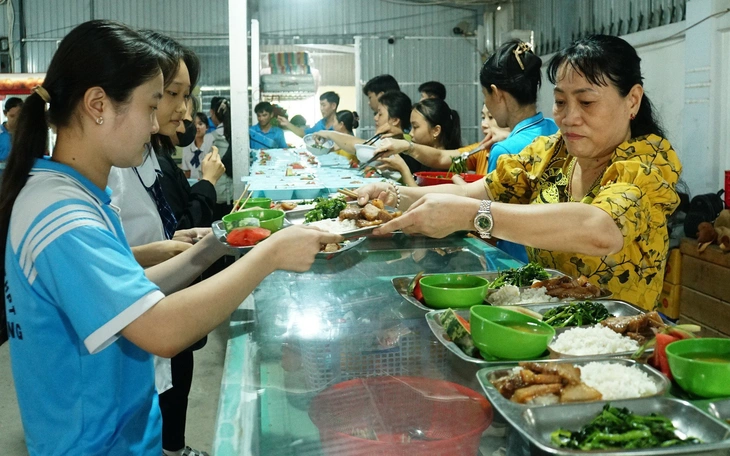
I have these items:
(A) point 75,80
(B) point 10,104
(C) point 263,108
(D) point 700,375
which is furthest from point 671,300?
(B) point 10,104

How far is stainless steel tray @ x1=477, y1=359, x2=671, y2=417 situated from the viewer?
3.78 feet

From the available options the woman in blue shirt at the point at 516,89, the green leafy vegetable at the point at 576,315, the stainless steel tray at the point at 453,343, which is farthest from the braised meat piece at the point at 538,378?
the woman in blue shirt at the point at 516,89

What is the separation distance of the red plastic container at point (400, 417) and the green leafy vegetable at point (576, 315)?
0.40 metres

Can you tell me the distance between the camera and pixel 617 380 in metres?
1.25

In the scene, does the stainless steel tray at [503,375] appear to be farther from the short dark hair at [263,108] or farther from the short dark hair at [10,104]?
the short dark hair at [10,104]

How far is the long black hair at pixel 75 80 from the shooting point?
139 centimetres

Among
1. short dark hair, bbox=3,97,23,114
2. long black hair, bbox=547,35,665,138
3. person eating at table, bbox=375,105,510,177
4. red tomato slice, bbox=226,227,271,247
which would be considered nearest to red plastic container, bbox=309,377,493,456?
red tomato slice, bbox=226,227,271,247

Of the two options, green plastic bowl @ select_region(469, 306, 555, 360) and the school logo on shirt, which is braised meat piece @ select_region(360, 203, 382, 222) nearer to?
green plastic bowl @ select_region(469, 306, 555, 360)

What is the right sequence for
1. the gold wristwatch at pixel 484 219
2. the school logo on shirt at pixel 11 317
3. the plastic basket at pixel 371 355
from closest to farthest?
the school logo on shirt at pixel 11 317 < the plastic basket at pixel 371 355 < the gold wristwatch at pixel 484 219

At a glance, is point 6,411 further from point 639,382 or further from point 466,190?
point 639,382

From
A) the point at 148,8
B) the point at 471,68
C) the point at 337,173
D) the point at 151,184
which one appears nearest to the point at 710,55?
the point at 337,173

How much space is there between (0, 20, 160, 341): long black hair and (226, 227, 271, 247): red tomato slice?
2.20 feet

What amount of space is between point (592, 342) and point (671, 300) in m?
3.87

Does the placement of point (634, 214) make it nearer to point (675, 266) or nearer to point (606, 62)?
point (606, 62)
